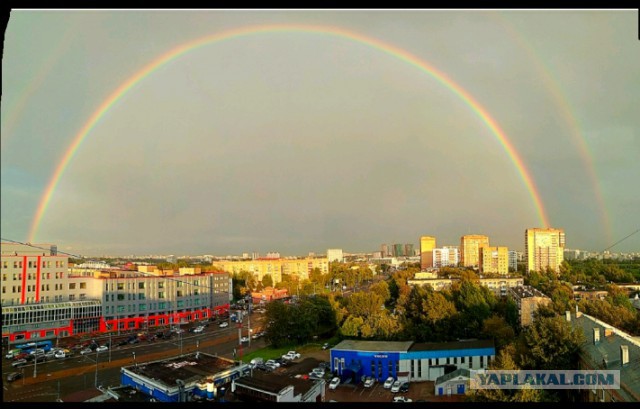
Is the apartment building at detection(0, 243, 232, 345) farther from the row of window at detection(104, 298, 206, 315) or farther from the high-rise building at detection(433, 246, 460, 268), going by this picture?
the high-rise building at detection(433, 246, 460, 268)

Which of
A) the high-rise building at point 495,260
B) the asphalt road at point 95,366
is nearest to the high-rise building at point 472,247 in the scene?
the high-rise building at point 495,260

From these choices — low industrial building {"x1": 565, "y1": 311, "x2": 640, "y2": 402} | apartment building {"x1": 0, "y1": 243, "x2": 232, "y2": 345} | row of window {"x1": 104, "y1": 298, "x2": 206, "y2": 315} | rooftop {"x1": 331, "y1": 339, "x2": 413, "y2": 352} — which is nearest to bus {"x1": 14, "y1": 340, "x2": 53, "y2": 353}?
apartment building {"x1": 0, "y1": 243, "x2": 232, "y2": 345}

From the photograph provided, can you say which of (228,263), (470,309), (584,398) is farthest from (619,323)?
(228,263)

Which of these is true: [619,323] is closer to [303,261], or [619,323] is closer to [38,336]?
[38,336]

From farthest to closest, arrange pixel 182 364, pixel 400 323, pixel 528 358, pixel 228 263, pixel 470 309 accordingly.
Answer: pixel 228 263
pixel 470 309
pixel 400 323
pixel 182 364
pixel 528 358

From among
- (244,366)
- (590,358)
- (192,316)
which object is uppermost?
(590,358)

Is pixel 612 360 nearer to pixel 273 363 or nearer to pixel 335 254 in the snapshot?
pixel 273 363

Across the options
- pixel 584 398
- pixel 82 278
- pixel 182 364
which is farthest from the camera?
pixel 82 278
